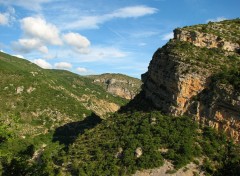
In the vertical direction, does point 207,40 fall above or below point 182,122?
above

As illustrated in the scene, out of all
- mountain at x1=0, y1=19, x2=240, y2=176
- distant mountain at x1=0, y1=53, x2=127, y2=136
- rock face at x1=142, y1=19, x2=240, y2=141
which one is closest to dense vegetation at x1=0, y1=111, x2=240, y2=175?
mountain at x1=0, y1=19, x2=240, y2=176

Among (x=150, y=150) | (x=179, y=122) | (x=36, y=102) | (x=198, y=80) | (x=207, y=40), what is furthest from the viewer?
(x=36, y=102)

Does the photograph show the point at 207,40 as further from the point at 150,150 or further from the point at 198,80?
the point at 150,150

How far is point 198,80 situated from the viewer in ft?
207

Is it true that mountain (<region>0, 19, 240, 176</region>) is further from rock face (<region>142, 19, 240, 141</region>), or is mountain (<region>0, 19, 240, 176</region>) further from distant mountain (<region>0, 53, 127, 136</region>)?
distant mountain (<region>0, 53, 127, 136</region>)

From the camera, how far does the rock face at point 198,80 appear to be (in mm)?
59000

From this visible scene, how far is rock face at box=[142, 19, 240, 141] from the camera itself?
194 feet

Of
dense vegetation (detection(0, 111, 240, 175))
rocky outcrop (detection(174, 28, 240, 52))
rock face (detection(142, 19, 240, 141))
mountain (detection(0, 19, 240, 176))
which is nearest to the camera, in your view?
dense vegetation (detection(0, 111, 240, 175))

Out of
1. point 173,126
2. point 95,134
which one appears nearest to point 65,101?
point 95,134

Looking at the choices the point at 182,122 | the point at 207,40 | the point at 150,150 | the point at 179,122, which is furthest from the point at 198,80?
the point at 150,150

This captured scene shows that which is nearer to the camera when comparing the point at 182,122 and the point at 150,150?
the point at 150,150

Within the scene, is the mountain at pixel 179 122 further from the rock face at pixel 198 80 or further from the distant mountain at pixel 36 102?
the distant mountain at pixel 36 102

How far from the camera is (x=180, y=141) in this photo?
5956 centimetres

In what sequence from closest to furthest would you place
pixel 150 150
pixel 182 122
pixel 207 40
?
pixel 150 150 < pixel 182 122 < pixel 207 40
